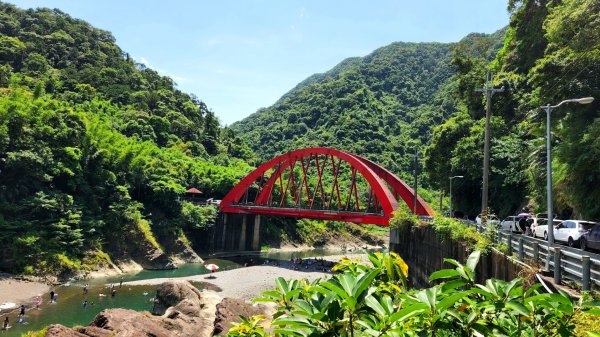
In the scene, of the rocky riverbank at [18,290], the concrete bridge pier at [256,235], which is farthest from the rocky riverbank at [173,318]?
the concrete bridge pier at [256,235]

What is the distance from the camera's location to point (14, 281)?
30.7 m

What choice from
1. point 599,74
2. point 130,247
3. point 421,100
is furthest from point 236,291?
point 421,100

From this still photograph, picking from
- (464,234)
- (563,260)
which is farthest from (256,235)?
(563,260)

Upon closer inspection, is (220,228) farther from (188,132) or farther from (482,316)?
(482,316)

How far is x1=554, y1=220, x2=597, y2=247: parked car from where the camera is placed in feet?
58.0

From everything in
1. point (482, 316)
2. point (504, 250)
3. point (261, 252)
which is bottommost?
point (261, 252)

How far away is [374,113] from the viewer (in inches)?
5027

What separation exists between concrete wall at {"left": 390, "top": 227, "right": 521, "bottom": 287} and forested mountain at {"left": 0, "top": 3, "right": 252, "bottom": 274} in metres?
27.3

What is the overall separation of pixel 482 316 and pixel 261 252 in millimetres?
60225

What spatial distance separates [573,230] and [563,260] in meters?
9.35

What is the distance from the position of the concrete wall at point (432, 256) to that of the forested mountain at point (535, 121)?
6.97 metres

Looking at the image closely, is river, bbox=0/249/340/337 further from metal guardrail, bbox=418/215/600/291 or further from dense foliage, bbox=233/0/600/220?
dense foliage, bbox=233/0/600/220

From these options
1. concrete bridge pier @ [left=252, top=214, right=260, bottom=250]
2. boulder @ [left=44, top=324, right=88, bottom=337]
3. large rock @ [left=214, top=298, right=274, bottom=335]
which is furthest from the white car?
concrete bridge pier @ [left=252, top=214, right=260, bottom=250]

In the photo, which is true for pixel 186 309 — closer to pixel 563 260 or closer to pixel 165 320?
pixel 165 320
